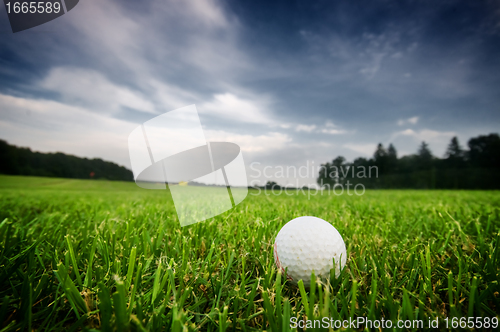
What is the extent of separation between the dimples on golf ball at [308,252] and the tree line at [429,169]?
13.4 meters

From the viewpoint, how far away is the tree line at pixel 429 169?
1898 centimetres

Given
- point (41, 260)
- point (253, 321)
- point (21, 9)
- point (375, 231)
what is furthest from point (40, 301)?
point (21, 9)

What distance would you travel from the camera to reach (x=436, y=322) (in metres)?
0.98

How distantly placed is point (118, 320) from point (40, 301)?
58 cm

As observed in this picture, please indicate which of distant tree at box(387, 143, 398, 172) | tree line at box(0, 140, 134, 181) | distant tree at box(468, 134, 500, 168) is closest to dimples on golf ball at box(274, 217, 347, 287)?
distant tree at box(387, 143, 398, 172)

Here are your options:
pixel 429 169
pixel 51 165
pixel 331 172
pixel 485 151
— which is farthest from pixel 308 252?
pixel 51 165

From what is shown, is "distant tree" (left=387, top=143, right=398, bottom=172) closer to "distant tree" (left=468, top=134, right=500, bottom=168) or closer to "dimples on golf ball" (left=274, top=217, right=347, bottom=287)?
"distant tree" (left=468, top=134, right=500, bottom=168)

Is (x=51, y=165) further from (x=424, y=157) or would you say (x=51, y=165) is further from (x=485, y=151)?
(x=485, y=151)

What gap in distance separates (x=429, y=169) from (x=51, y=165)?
46515 mm

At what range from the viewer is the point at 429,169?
76.7 feet

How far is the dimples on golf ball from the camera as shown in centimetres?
138

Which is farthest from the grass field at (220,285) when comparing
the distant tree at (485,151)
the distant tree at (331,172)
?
the distant tree at (485,151)

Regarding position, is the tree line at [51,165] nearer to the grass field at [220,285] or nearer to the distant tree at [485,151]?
the grass field at [220,285]

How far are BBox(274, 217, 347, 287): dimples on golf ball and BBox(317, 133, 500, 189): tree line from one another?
13388 millimetres
